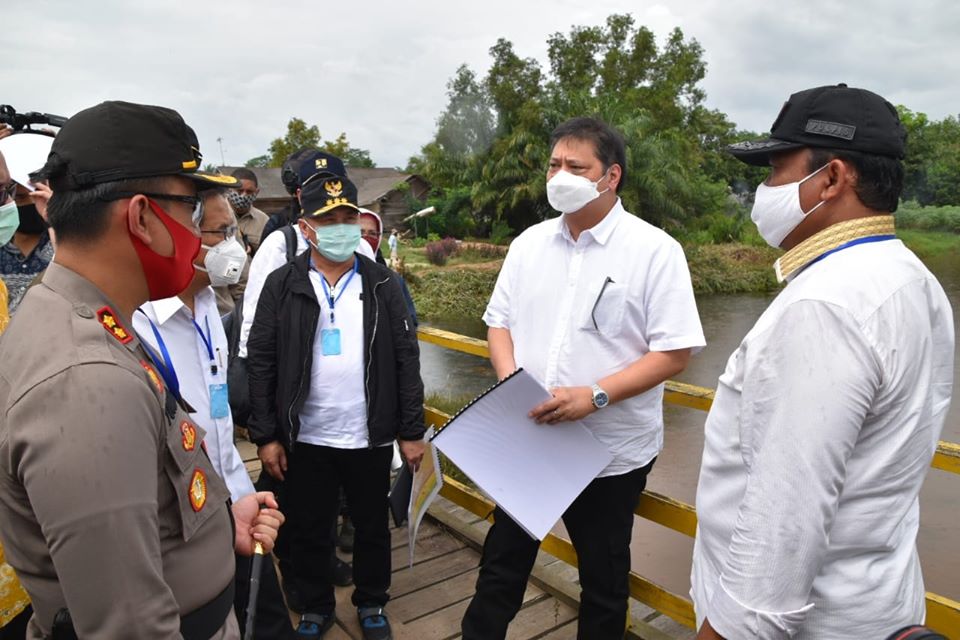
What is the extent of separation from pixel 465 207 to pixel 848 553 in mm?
34275

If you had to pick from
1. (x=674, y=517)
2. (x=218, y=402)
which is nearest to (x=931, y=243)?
(x=674, y=517)

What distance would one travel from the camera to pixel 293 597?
9.71 feet

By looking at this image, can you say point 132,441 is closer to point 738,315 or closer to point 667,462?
point 667,462

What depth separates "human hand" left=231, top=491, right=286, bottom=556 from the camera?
1.63 meters

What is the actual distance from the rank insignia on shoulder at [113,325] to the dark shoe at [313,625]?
6.29 feet

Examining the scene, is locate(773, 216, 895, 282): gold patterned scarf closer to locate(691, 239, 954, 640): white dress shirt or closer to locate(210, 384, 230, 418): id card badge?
locate(691, 239, 954, 640): white dress shirt

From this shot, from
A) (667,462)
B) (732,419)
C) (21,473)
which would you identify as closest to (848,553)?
(732,419)

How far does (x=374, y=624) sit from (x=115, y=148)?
2200 millimetres

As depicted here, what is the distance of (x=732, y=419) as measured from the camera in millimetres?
1469

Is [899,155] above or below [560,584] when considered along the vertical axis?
above

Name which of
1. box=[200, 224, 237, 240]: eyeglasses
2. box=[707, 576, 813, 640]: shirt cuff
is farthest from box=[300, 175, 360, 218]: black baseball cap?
box=[707, 576, 813, 640]: shirt cuff

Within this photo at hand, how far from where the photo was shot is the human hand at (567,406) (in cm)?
214

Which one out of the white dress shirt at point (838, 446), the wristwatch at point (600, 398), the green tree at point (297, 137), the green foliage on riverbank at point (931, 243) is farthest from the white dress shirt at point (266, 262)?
the green tree at point (297, 137)

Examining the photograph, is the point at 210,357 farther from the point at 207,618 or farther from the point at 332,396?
the point at 207,618
